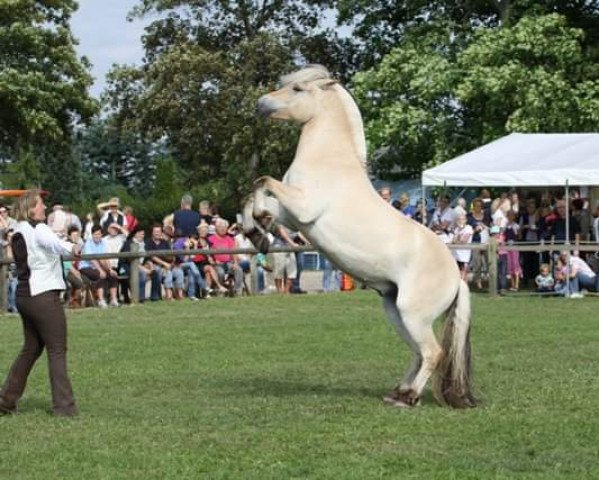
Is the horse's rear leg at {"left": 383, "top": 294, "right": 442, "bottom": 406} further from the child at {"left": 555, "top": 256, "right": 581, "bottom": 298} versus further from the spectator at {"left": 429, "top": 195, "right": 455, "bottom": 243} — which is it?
the spectator at {"left": 429, "top": 195, "right": 455, "bottom": 243}

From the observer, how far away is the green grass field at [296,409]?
7.61m

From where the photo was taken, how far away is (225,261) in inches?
912

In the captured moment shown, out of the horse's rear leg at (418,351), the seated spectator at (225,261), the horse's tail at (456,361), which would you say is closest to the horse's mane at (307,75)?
the horse's rear leg at (418,351)

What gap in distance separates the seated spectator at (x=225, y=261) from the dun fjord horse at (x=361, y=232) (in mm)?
12945

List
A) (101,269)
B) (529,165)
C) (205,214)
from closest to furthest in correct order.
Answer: (101,269)
(529,165)
(205,214)

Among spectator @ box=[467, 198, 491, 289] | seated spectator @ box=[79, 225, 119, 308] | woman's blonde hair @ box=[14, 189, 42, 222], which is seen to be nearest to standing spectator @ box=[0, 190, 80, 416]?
woman's blonde hair @ box=[14, 189, 42, 222]

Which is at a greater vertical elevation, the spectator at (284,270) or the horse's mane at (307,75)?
the horse's mane at (307,75)

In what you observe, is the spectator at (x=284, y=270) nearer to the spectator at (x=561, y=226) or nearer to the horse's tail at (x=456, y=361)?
the spectator at (x=561, y=226)

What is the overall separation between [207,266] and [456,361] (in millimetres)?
13226

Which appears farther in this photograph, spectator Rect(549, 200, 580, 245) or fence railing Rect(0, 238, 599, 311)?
spectator Rect(549, 200, 580, 245)

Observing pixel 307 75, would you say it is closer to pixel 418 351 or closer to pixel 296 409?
pixel 418 351

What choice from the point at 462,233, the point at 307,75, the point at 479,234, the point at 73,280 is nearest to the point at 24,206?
the point at 307,75

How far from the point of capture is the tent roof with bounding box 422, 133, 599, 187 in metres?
22.6

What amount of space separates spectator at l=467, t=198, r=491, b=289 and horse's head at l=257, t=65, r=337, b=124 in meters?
13.9
